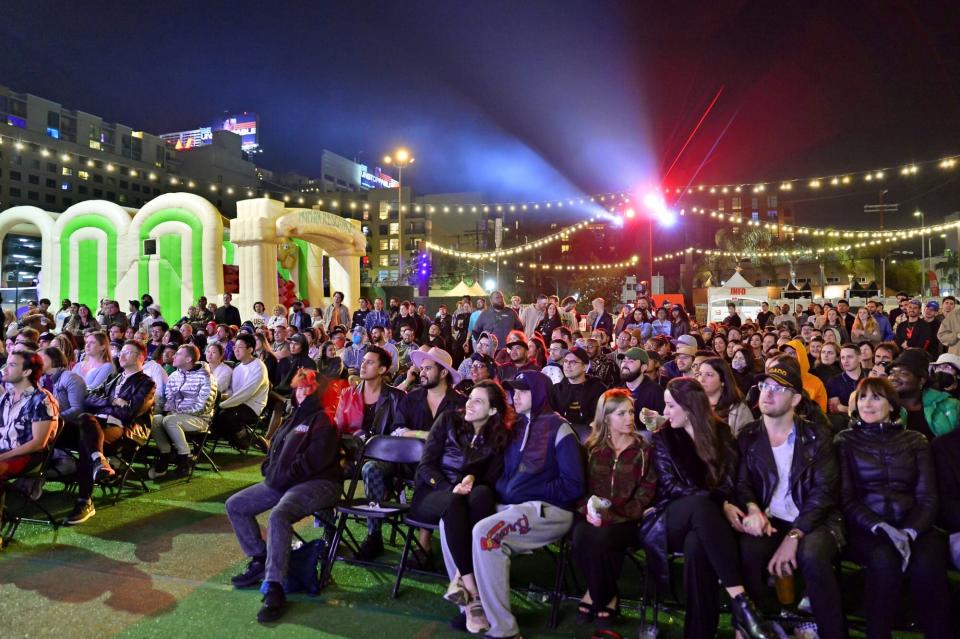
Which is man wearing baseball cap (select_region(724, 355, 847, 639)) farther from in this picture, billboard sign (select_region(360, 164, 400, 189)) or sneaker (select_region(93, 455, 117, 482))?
billboard sign (select_region(360, 164, 400, 189))

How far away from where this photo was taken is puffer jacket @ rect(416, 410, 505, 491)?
3920mm

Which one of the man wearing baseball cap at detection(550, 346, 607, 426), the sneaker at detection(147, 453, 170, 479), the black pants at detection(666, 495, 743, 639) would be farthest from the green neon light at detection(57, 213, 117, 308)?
the black pants at detection(666, 495, 743, 639)

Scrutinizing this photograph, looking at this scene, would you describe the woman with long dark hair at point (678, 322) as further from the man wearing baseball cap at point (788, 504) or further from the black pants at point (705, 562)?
the black pants at point (705, 562)

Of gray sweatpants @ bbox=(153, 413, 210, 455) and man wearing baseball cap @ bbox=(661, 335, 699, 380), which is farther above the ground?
man wearing baseball cap @ bbox=(661, 335, 699, 380)

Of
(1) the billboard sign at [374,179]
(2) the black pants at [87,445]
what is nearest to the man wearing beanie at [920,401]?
(2) the black pants at [87,445]

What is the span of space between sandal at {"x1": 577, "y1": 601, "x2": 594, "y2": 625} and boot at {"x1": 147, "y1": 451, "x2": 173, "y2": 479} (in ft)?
15.3

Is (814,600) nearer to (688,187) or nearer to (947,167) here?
(947,167)

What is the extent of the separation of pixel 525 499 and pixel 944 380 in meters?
3.35

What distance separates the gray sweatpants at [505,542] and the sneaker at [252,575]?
1438mm

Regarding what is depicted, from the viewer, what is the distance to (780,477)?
348 centimetres

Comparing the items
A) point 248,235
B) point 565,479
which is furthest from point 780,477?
point 248,235

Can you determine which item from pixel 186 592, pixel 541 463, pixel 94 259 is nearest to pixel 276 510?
pixel 186 592

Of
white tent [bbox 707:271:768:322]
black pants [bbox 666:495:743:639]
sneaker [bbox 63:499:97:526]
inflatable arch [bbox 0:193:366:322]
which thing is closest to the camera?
black pants [bbox 666:495:743:639]

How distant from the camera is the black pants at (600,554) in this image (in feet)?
11.3
